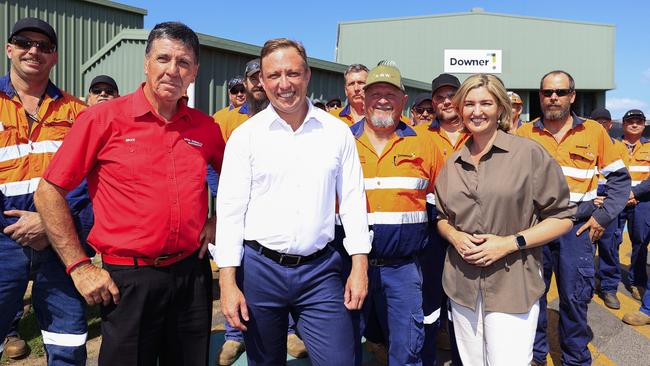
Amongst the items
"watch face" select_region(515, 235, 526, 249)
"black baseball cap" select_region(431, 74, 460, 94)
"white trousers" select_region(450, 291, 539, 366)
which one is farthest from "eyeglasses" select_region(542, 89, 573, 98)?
"white trousers" select_region(450, 291, 539, 366)

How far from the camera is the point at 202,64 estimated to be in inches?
288

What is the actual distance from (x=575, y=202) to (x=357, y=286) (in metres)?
2.25

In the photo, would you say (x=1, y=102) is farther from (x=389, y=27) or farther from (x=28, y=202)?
(x=389, y=27)

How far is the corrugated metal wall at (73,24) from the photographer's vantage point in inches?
346

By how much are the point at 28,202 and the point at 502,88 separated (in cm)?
277

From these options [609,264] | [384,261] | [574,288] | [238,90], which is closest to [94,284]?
[384,261]

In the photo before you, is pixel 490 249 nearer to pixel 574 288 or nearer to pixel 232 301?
pixel 232 301

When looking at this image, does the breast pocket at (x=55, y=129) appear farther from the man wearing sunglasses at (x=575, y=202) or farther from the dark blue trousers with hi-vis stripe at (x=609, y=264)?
the dark blue trousers with hi-vis stripe at (x=609, y=264)

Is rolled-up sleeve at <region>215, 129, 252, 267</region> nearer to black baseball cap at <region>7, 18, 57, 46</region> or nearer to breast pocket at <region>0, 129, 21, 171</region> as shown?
breast pocket at <region>0, 129, 21, 171</region>

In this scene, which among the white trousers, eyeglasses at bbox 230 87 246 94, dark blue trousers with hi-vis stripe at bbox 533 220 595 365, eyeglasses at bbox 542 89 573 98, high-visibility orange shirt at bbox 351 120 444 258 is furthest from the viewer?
eyeglasses at bbox 230 87 246 94

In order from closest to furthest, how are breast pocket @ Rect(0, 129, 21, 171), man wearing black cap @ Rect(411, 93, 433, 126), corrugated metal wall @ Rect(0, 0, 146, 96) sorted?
breast pocket @ Rect(0, 129, 21, 171) < man wearing black cap @ Rect(411, 93, 433, 126) < corrugated metal wall @ Rect(0, 0, 146, 96)

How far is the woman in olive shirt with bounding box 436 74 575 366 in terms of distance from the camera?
240 centimetres

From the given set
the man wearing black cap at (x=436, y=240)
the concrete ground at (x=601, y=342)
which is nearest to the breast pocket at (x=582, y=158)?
the man wearing black cap at (x=436, y=240)

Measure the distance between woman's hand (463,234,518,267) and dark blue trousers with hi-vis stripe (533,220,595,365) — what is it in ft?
4.45
